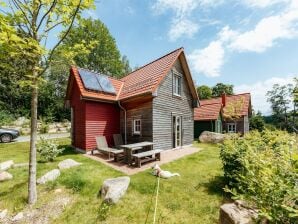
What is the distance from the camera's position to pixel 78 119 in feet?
41.2

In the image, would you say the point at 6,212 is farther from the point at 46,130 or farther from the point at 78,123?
the point at 46,130

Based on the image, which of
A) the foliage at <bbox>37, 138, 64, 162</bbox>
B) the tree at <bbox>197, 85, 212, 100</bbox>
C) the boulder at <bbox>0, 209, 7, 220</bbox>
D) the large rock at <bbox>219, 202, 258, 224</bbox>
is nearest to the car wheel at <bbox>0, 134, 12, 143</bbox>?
the foliage at <bbox>37, 138, 64, 162</bbox>

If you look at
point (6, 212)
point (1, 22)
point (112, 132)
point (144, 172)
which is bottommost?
point (6, 212)

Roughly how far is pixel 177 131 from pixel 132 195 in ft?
27.3

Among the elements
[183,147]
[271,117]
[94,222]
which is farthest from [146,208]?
[271,117]

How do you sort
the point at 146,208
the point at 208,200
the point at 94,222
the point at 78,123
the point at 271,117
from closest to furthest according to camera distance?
the point at 94,222 < the point at 146,208 < the point at 208,200 < the point at 78,123 < the point at 271,117

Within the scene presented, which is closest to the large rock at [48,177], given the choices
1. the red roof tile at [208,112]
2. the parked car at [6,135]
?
the parked car at [6,135]

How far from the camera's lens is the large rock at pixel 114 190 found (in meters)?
5.40

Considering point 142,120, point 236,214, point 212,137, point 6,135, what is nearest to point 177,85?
point 142,120

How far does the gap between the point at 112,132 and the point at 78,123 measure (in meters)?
2.36

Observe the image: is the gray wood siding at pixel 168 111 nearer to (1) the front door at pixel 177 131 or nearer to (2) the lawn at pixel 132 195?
(1) the front door at pixel 177 131

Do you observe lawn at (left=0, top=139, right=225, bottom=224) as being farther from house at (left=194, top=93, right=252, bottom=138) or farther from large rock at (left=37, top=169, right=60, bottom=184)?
house at (left=194, top=93, right=252, bottom=138)

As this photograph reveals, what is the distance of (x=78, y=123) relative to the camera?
12570mm

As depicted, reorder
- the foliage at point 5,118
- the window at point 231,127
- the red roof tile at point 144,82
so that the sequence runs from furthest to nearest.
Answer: the window at point 231,127
the foliage at point 5,118
the red roof tile at point 144,82
